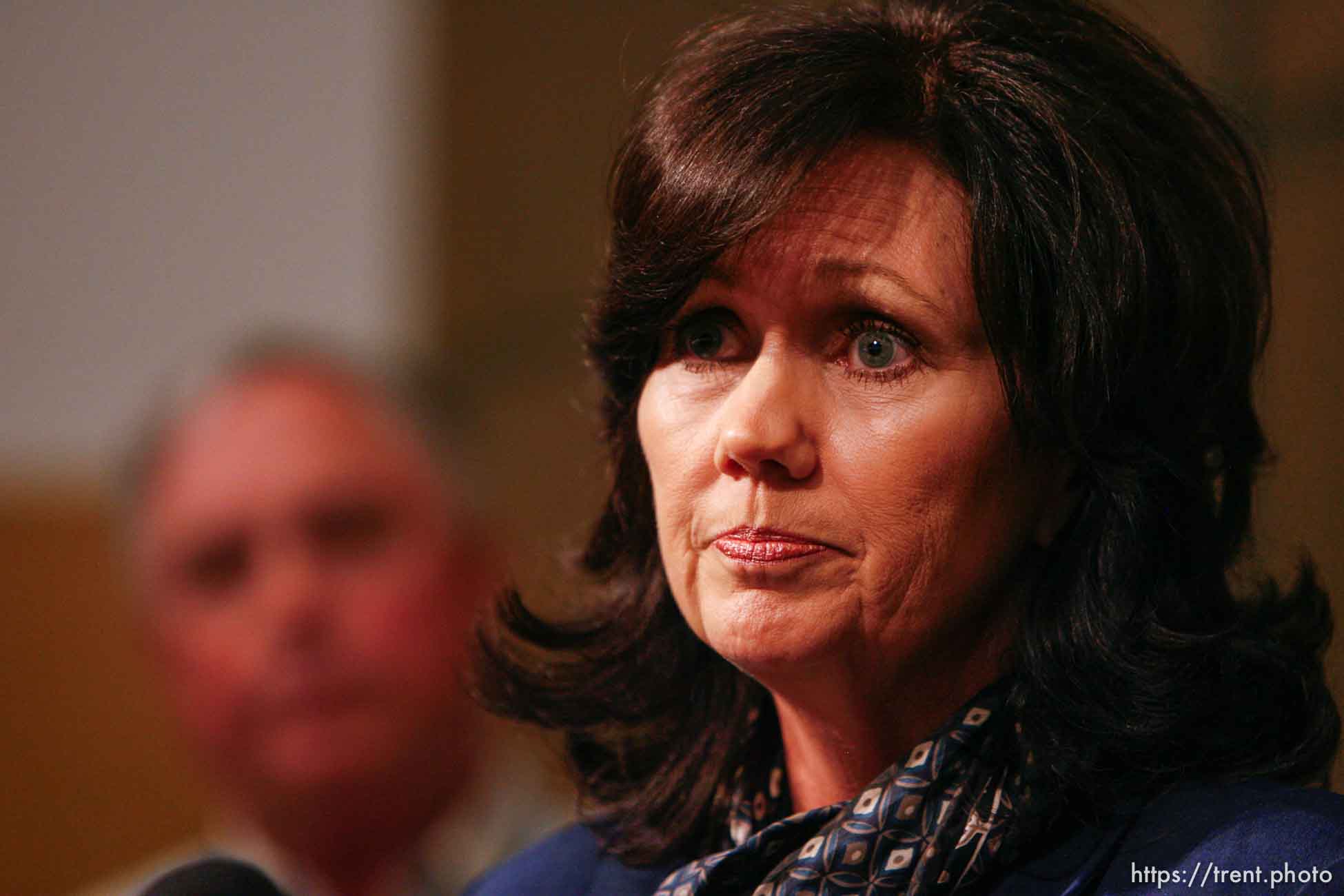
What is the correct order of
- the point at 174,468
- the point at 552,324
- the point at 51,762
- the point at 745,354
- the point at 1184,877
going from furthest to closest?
the point at 51,762
the point at 552,324
the point at 174,468
the point at 745,354
the point at 1184,877

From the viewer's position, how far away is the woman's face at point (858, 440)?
0.89 meters

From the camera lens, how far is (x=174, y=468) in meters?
2.13

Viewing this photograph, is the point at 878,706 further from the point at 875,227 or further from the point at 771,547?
the point at 875,227

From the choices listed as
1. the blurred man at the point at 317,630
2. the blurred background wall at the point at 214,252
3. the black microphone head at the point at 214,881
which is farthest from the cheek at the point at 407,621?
the black microphone head at the point at 214,881

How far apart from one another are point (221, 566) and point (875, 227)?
1369 millimetres

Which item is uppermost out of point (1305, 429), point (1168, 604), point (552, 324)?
point (1168, 604)

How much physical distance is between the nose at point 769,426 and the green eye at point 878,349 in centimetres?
4

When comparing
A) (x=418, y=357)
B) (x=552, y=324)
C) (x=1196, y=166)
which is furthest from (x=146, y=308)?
(x=1196, y=166)

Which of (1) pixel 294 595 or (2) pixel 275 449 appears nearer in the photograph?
(1) pixel 294 595

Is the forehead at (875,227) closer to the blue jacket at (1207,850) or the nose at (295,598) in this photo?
the blue jacket at (1207,850)

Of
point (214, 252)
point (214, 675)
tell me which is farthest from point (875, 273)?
point (214, 252)

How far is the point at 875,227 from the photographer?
896mm

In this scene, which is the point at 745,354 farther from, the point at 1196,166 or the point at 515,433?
the point at 515,433

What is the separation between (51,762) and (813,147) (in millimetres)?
2376
